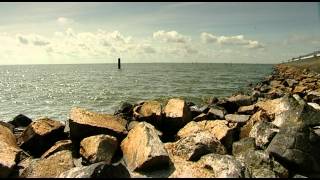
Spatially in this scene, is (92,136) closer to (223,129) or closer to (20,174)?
(20,174)

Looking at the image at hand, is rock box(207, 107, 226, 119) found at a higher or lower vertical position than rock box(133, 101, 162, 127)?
lower

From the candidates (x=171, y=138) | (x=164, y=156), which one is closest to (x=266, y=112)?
(x=171, y=138)

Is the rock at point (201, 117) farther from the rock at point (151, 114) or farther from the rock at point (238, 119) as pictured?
the rock at point (151, 114)

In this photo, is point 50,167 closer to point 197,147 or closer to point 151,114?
point 197,147

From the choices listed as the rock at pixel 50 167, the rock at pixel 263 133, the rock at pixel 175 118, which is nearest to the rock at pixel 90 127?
the rock at pixel 50 167

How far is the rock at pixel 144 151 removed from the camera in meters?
7.27

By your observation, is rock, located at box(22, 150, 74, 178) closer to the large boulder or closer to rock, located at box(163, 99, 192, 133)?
rock, located at box(163, 99, 192, 133)

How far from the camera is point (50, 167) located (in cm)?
757

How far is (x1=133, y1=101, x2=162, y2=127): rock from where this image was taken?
34.8 ft

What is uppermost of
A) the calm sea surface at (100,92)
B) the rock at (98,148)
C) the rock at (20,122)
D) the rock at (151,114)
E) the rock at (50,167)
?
the rock at (151,114)

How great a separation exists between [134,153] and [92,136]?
4.29 ft

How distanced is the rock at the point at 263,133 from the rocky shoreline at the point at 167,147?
0.07 feet

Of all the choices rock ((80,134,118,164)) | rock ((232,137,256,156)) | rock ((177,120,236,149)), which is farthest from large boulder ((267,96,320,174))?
rock ((80,134,118,164))

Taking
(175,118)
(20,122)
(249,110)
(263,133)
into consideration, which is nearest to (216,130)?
(263,133)
